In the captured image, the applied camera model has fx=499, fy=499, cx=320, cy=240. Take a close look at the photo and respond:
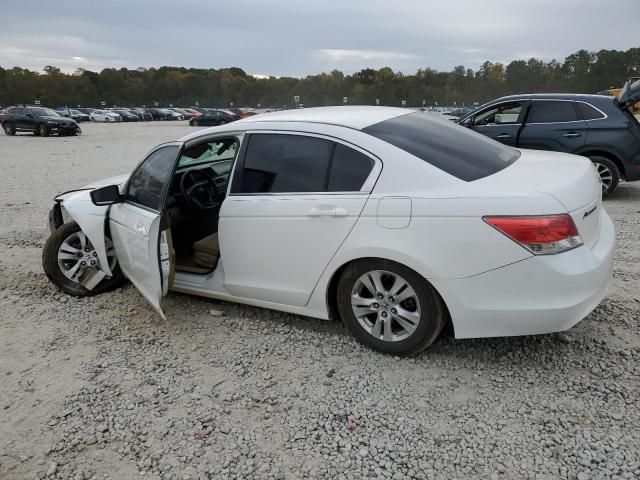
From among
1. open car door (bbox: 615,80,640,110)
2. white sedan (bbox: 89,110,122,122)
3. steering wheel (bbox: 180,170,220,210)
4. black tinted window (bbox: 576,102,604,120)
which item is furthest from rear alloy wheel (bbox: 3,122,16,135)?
open car door (bbox: 615,80,640,110)

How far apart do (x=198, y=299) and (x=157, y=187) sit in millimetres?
1099

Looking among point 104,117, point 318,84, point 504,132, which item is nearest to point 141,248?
point 504,132

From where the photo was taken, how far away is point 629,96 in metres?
7.49

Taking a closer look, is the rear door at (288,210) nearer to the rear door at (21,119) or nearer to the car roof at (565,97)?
the car roof at (565,97)

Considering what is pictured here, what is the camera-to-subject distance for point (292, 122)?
3.63 meters

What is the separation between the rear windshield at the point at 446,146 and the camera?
317 cm

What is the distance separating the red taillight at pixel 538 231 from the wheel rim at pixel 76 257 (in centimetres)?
364

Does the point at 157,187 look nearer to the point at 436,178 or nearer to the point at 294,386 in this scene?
the point at 294,386

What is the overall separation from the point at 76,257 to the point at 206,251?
129 cm

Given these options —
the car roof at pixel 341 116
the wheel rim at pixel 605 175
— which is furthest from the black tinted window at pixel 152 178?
the wheel rim at pixel 605 175

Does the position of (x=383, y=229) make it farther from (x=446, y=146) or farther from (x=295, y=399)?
(x=295, y=399)

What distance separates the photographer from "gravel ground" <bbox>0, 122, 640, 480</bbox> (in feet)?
8.20

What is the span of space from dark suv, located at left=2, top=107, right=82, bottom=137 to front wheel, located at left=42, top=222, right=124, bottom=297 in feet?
81.5

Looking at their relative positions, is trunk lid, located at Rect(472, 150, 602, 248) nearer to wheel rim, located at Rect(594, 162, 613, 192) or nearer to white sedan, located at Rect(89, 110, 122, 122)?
wheel rim, located at Rect(594, 162, 613, 192)
